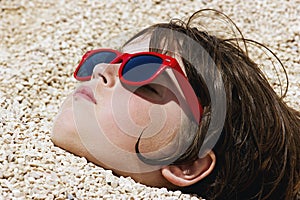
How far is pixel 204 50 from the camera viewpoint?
2.28m

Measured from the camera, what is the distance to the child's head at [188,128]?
2152mm

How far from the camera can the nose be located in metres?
2.24

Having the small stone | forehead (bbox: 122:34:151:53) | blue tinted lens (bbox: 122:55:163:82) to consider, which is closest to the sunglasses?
blue tinted lens (bbox: 122:55:163:82)

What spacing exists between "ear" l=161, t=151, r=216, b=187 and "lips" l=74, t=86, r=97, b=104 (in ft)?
1.23

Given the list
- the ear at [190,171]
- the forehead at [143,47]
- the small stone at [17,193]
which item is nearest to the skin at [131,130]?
the ear at [190,171]

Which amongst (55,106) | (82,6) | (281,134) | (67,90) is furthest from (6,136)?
(82,6)

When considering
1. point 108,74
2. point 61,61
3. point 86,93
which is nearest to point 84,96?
point 86,93

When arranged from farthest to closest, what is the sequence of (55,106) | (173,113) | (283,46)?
(283,46)
(55,106)
(173,113)

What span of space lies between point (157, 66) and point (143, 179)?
414mm

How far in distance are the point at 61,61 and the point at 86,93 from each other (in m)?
0.90

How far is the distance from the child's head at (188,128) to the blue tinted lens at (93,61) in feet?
0.30

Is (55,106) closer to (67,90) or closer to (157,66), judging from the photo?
(67,90)

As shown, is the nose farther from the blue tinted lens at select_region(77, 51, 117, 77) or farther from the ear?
the ear

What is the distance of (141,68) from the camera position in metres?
2.17
